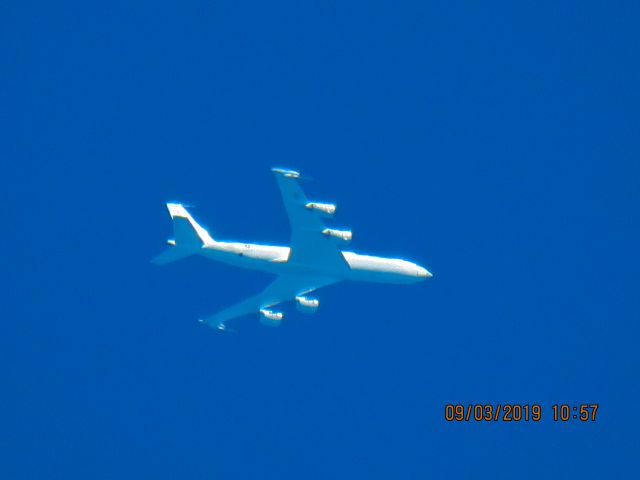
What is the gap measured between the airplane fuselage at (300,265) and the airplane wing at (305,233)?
523 millimetres

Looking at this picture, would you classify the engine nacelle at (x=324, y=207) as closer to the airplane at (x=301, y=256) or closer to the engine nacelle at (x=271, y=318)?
the airplane at (x=301, y=256)

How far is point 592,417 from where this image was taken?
6469 cm

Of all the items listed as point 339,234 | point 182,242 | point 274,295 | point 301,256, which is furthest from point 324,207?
point 274,295

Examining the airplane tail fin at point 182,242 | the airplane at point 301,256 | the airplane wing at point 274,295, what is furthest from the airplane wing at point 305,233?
the airplane tail fin at point 182,242

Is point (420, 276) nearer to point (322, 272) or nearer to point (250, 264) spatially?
point (322, 272)

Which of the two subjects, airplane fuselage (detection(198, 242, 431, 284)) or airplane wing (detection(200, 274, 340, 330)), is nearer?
airplane fuselage (detection(198, 242, 431, 284))

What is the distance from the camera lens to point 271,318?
62750 mm

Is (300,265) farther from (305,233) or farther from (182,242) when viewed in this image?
(182,242)

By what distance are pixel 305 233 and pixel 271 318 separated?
7249mm

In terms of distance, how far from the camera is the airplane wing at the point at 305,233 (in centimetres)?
5538

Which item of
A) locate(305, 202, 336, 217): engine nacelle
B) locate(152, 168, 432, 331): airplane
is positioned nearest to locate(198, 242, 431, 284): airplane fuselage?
locate(152, 168, 432, 331): airplane

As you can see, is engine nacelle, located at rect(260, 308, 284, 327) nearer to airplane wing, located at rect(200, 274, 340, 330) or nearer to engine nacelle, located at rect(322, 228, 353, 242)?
airplane wing, located at rect(200, 274, 340, 330)

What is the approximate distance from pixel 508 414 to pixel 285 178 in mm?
21381

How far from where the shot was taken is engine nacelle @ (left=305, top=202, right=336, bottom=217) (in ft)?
183
